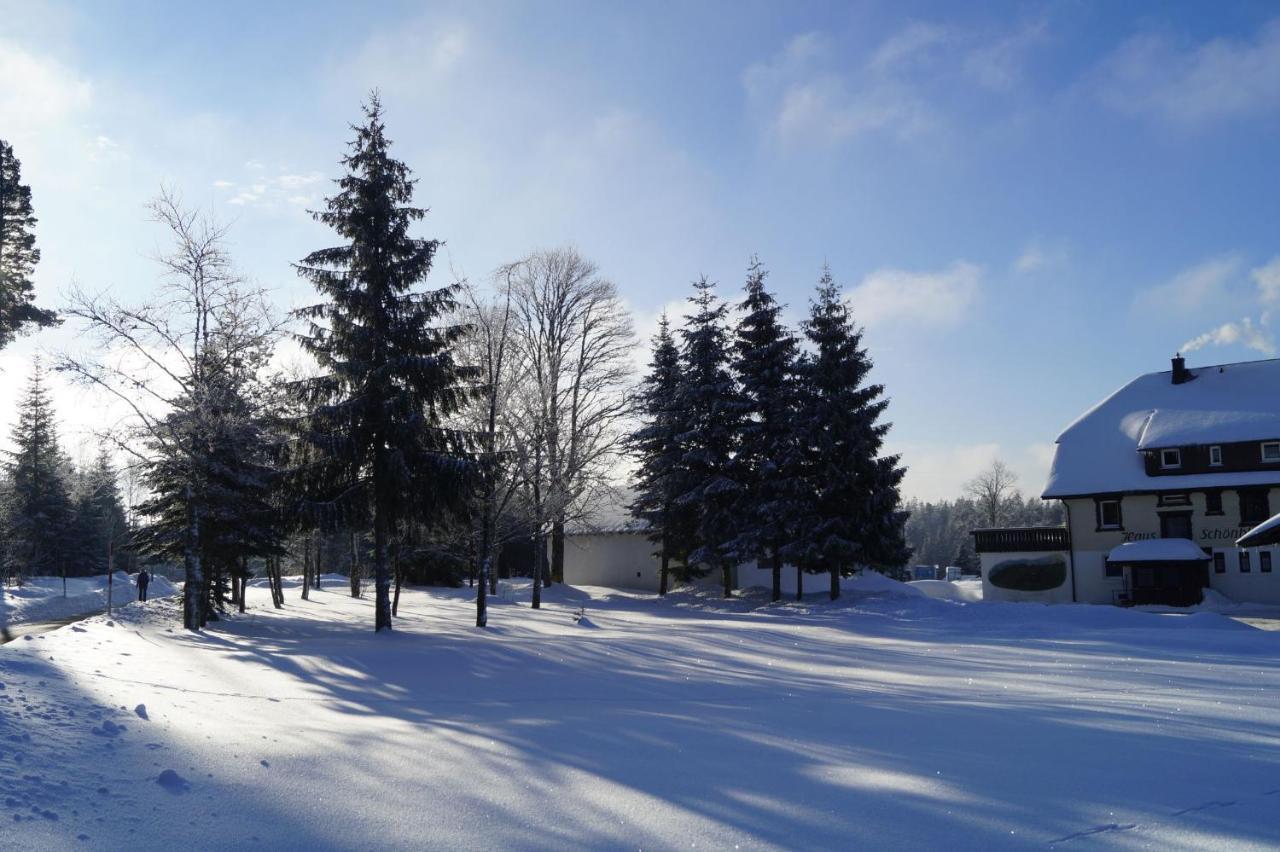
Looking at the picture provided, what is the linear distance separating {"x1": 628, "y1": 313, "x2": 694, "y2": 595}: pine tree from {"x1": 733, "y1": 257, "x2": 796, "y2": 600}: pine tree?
309 cm

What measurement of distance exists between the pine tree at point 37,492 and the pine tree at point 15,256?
28608 mm

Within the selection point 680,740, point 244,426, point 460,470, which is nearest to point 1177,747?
point 680,740

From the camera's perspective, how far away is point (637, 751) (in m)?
7.67

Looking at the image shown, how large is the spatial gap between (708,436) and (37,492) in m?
40.5

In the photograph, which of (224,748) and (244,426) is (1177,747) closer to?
(224,748)

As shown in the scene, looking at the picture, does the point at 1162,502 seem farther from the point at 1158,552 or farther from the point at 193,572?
the point at 193,572

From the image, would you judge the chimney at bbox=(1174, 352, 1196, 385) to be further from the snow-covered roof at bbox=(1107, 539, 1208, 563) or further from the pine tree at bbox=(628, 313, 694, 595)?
the pine tree at bbox=(628, 313, 694, 595)

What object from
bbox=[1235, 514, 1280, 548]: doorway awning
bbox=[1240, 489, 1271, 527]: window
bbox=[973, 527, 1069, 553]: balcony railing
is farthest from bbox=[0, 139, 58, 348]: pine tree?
bbox=[1240, 489, 1271, 527]: window

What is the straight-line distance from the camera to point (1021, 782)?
6566 millimetres

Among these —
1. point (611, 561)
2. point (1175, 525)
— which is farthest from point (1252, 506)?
point (611, 561)

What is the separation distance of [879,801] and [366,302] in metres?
19.7

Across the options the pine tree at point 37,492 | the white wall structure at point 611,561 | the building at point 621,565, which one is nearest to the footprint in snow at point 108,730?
the building at point 621,565

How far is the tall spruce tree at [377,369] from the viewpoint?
73.8 feet

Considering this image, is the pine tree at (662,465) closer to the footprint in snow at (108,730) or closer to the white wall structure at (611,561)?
the white wall structure at (611,561)
